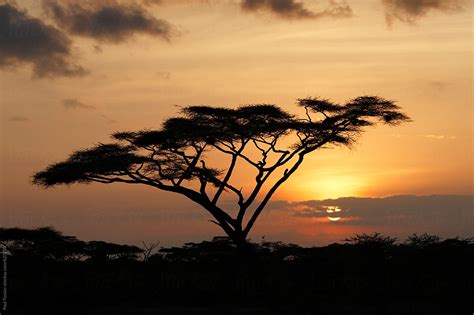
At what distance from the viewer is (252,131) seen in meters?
37.2

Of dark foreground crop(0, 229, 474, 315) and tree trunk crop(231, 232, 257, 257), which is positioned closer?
dark foreground crop(0, 229, 474, 315)

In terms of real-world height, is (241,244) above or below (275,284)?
above

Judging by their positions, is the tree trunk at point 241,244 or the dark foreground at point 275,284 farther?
the tree trunk at point 241,244

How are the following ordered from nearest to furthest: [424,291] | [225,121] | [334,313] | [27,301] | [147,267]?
[334,313] < [27,301] < [424,291] < [147,267] < [225,121]

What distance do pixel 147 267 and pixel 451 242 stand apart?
11014 mm

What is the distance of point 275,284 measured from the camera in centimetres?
2877

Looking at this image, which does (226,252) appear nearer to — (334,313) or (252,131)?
(252,131)

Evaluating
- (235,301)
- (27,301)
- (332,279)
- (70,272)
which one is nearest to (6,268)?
(70,272)

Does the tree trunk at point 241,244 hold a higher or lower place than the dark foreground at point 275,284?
higher

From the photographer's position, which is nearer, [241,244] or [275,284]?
[275,284]

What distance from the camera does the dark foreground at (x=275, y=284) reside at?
25.5 m

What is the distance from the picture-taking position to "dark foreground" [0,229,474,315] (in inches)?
1002

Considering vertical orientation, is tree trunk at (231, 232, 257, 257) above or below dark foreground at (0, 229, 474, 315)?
above

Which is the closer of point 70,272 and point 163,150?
point 70,272
